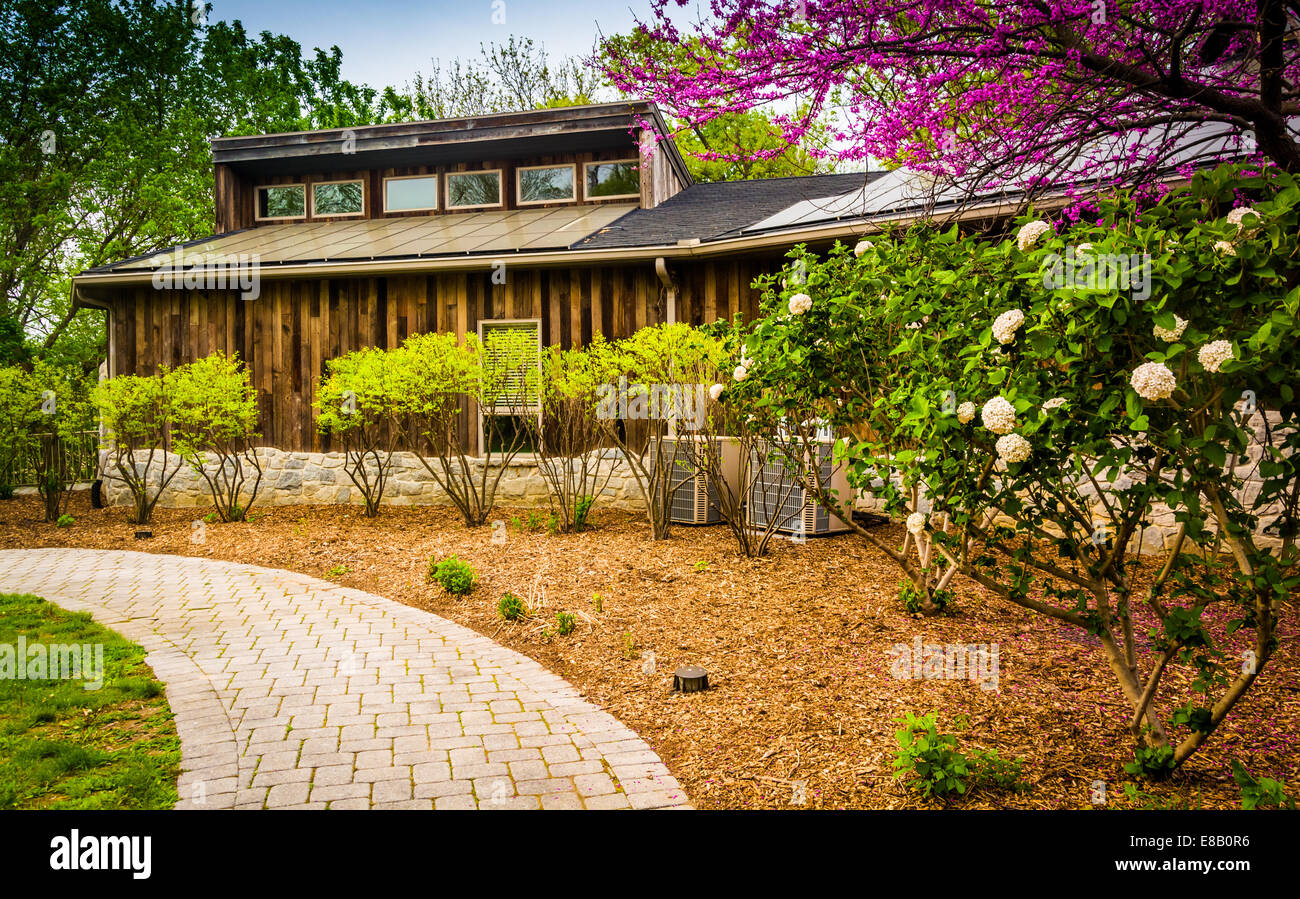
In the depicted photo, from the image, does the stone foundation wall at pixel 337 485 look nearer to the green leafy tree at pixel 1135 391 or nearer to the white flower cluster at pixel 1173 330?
the green leafy tree at pixel 1135 391

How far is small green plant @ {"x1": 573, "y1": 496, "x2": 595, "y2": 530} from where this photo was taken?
27.0 ft

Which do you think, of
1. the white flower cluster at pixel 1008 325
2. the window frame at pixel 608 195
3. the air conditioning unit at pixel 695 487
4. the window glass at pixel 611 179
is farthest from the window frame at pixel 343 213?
the white flower cluster at pixel 1008 325

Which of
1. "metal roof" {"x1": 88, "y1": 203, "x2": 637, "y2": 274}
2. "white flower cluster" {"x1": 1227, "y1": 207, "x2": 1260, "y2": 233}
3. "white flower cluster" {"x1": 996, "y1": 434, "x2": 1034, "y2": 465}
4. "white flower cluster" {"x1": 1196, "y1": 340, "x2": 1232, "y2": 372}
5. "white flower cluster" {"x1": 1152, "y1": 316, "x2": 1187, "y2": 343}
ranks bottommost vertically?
"white flower cluster" {"x1": 996, "y1": 434, "x2": 1034, "y2": 465}

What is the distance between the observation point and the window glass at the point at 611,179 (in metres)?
12.6

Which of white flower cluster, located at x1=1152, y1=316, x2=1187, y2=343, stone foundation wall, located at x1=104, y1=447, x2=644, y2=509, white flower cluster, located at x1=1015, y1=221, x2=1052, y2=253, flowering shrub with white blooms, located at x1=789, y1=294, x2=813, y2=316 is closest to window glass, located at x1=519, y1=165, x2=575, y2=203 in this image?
stone foundation wall, located at x1=104, y1=447, x2=644, y2=509

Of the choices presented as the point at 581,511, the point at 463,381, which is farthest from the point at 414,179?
the point at 581,511

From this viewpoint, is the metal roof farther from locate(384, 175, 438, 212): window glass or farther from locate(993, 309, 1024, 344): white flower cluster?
locate(993, 309, 1024, 344): white flower cluster

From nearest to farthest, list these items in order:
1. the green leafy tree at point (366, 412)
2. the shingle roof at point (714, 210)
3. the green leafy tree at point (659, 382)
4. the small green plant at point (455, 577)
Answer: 1. the small green plant at point (455, 577)
2. the green leafy tree at point (659, 382)
3. the green leafy tree at point (366, 412)
4. the shingle roof at point (714, 210)

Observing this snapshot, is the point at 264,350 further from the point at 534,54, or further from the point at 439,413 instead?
the point at 534,54

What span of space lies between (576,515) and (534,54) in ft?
64.3

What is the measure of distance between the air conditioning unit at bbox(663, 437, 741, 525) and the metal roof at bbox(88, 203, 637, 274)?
3.79 m

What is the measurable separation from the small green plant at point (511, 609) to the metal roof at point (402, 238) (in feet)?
19.5

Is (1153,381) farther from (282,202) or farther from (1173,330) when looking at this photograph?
(282,202)

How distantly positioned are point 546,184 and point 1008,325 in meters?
11.9
